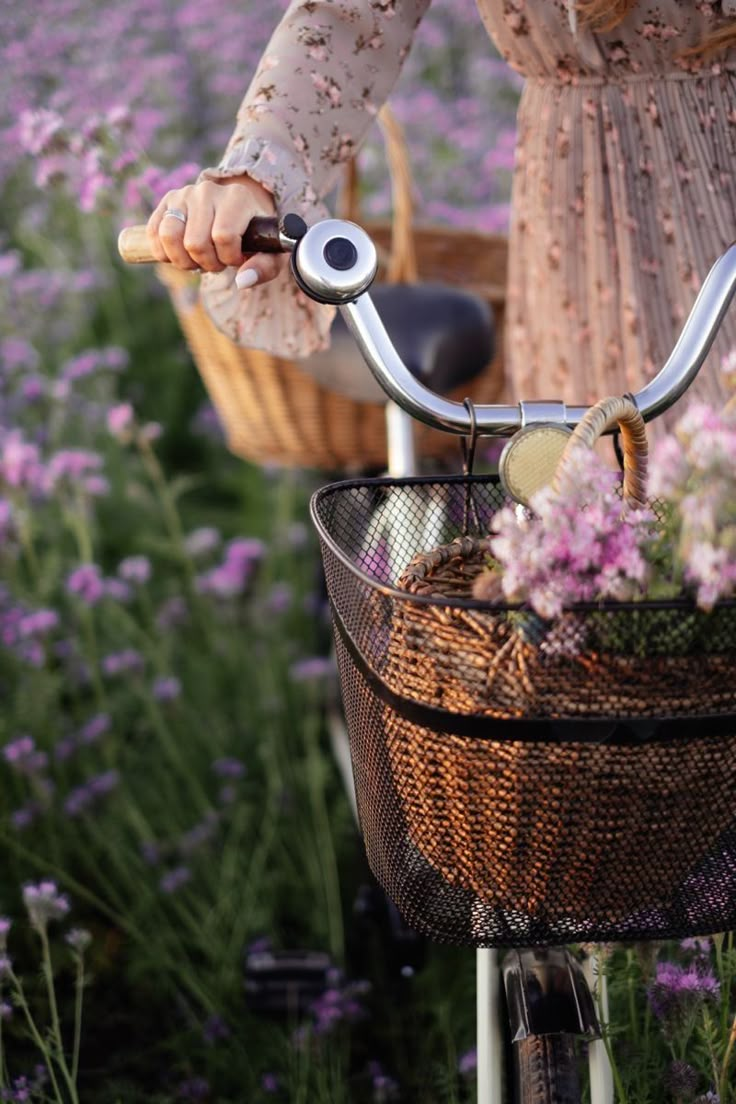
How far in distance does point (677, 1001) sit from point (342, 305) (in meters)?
0.79

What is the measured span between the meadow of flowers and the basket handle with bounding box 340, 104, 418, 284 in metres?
0.32

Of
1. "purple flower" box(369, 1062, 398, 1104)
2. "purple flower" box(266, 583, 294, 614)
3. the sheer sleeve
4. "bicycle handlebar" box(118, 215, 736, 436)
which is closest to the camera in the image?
"bicycle handlebar" box(118, 215, 736, 436)

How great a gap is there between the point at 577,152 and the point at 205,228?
659 millimetres

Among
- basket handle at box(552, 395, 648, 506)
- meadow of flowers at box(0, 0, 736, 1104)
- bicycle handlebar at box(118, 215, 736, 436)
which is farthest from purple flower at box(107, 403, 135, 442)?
basket handle at box(552, 395, 648, 506)

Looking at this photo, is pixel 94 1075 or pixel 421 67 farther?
pixel 421 67

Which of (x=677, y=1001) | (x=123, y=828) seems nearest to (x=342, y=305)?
(x=677, y=1001)

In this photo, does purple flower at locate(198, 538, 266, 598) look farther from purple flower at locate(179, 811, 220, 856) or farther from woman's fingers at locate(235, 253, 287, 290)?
woman's fingers at locate(235, 253, 287, 290)

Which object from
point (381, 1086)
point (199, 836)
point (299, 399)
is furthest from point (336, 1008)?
point (299, 399)

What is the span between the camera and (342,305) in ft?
3.77

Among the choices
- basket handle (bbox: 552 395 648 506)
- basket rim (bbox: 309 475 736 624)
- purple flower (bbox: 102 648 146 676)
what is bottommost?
purple flower (bbox: 102 648 146 676)

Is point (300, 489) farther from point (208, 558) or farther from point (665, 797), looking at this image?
point (665, 797)

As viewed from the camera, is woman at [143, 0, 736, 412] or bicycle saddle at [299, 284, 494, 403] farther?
bicycle saddle at [299, 284, 494, 403]

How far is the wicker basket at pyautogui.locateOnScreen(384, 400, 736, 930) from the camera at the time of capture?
870 millimetres

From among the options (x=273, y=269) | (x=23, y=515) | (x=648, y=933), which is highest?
(x=273, y=269)
